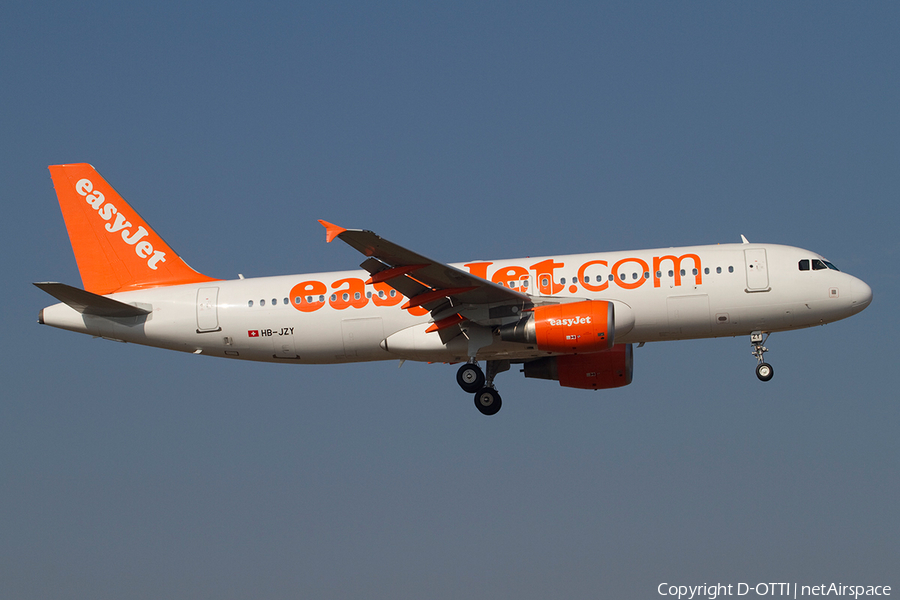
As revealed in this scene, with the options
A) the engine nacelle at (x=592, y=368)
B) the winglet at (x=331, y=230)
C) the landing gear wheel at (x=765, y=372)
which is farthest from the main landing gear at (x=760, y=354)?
the winglet at (x=331, y=230)

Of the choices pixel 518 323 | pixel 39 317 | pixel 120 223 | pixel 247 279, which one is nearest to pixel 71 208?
pixel 120 223

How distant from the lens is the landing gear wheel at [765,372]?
31.9m

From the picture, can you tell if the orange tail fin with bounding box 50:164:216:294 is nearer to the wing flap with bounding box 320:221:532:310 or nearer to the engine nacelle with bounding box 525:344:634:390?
the wing flap with bounding box 320:221:532:310

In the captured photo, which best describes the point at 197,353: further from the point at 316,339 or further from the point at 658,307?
the point at 658,307

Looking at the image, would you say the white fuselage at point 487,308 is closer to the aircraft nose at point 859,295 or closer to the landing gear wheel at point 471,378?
the aircraft nose at point 859,295

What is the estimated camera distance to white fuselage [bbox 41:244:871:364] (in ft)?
102

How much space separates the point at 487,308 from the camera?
31.0 m

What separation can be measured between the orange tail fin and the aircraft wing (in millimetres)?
8754

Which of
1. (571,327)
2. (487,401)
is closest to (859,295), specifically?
(571,327)

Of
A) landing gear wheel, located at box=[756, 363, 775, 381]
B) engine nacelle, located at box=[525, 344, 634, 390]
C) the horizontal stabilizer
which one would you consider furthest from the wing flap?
the horizontal stabilizer

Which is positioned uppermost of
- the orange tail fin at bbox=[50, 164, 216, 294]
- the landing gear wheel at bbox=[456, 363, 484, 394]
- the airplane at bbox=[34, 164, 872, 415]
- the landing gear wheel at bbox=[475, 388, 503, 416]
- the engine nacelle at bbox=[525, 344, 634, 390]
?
the orange tail fin at bbox=[50, 164, 216, 294]

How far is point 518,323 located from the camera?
30.7 meters

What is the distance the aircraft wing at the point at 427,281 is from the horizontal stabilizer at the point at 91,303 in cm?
916

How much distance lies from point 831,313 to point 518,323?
9.67 metres
